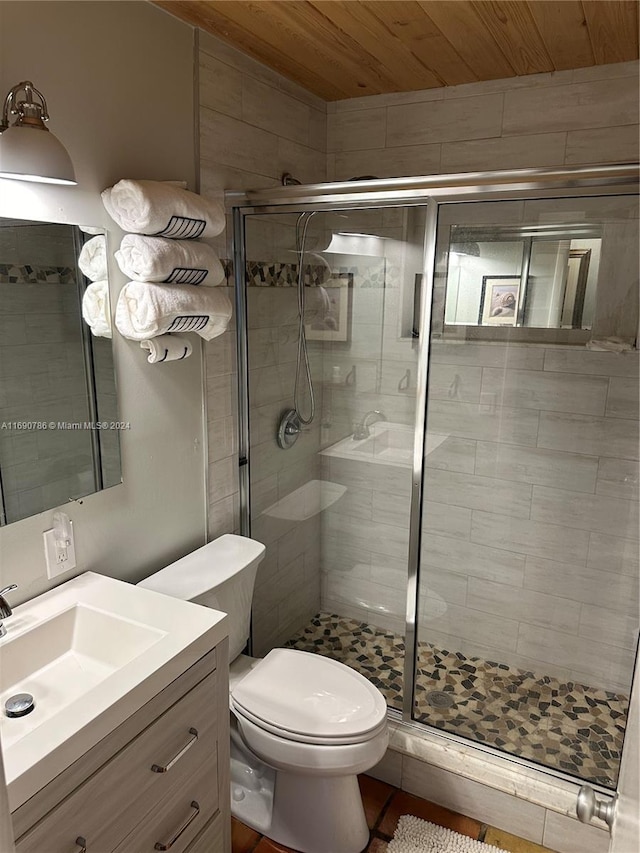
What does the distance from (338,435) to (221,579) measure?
0.88 m

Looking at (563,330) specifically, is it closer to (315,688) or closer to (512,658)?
(512,658)

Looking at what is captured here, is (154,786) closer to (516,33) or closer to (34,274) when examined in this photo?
(34,274)

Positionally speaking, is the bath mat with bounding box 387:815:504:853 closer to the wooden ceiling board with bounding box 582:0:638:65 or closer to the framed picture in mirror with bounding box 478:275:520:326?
the framed picture in mirror with bounding box 478:275:520:326

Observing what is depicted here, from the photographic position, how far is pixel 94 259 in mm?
1644

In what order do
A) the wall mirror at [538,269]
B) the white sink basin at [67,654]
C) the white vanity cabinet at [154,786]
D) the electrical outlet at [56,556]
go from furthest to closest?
the wall mirror at [538,269]
the electrical outlet at [56,556]
the white sink basin at [67,654]
the white vanity cabinet at [154,786]

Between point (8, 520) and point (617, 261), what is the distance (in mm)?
1964

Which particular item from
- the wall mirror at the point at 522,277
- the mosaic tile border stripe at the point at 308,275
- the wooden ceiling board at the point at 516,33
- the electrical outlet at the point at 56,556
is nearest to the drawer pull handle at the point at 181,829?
the electrical outlet at the point at 56,556

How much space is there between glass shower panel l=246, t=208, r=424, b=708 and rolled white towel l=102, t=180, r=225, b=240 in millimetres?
454

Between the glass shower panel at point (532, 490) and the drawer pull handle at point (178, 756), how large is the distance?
1.04 m

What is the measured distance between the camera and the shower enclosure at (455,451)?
213 cm

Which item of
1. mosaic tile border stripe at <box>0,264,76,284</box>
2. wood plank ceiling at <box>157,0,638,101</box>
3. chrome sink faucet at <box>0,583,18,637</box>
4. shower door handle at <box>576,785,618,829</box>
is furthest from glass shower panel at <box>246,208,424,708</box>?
shower door handle at <box>576,785,618,829</box>

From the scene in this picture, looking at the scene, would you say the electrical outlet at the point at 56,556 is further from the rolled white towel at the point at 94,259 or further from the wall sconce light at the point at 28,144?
the wall sconce light at the point at 28,144

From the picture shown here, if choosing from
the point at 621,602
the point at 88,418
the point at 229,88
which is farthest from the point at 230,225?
the point at 621,602

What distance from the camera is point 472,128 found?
2.41 metres
